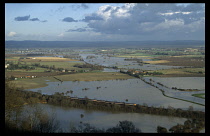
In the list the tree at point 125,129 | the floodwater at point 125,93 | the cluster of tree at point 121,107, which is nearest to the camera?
the tree at point 125,129

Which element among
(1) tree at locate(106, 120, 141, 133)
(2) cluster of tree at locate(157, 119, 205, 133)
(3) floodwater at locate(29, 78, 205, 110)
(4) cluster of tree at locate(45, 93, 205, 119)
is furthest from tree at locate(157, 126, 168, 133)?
(3) floodwater at locate(29, 78, 205, 110)

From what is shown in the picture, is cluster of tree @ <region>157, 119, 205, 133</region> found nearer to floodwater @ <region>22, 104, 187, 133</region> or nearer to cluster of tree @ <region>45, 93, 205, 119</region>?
floodwater @ <region>22, 104, 187, 133</region>

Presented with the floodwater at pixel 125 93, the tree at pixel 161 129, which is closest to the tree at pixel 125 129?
the tree at pixel 161 129

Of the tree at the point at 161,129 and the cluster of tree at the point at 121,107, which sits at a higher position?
the cluster of tree at the point at 121,107

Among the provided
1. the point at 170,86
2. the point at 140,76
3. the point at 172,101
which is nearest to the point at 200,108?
the point at 172,101

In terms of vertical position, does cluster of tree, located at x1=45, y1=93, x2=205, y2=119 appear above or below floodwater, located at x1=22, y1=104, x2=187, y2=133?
above

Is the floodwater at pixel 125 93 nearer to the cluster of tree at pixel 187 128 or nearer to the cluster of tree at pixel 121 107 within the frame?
the cluster of tree at pixel 121 107

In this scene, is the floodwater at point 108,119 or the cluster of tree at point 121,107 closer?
the floodwater at point 108,119

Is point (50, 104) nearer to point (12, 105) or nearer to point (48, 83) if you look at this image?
point (12, 105)

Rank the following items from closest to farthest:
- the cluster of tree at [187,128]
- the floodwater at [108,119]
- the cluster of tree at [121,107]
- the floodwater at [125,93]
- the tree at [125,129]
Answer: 1. the tree at [125,129]
2. the cluster of tree at [187,128]
3. the floodwater at [108,119]
4. the cluster of tree at [121,107]
5. the floodwater at [125,93]
